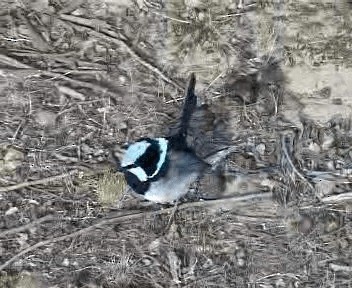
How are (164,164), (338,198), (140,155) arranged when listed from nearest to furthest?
(140,155) → (164,164) → (338,198)

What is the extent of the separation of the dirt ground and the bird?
99mm

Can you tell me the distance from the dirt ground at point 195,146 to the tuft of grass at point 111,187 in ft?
0.03

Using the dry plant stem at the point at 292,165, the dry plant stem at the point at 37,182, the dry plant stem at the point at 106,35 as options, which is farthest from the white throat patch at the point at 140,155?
the dry plant stem at the point at 292,165

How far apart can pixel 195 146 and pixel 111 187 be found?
68 centimetres

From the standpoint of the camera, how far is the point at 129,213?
502cm

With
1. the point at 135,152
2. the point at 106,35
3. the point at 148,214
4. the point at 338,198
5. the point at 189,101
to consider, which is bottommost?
the point at 148,214

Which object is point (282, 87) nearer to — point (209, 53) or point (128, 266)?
point (209, 53)

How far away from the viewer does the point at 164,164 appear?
4.57 meters

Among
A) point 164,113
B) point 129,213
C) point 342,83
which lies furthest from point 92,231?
point 342,83

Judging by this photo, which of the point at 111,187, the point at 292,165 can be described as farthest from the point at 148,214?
the point at 292,165

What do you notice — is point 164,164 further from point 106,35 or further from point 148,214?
point 106,35

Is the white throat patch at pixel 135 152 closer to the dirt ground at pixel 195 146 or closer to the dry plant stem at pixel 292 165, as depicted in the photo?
the dirt ground at pixel 195 146

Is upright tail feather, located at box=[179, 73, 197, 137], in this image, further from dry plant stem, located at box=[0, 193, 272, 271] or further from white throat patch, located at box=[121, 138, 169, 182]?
dry plant stem, located at box=[0, 193, 272, 271]

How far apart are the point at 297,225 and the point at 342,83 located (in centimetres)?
108
